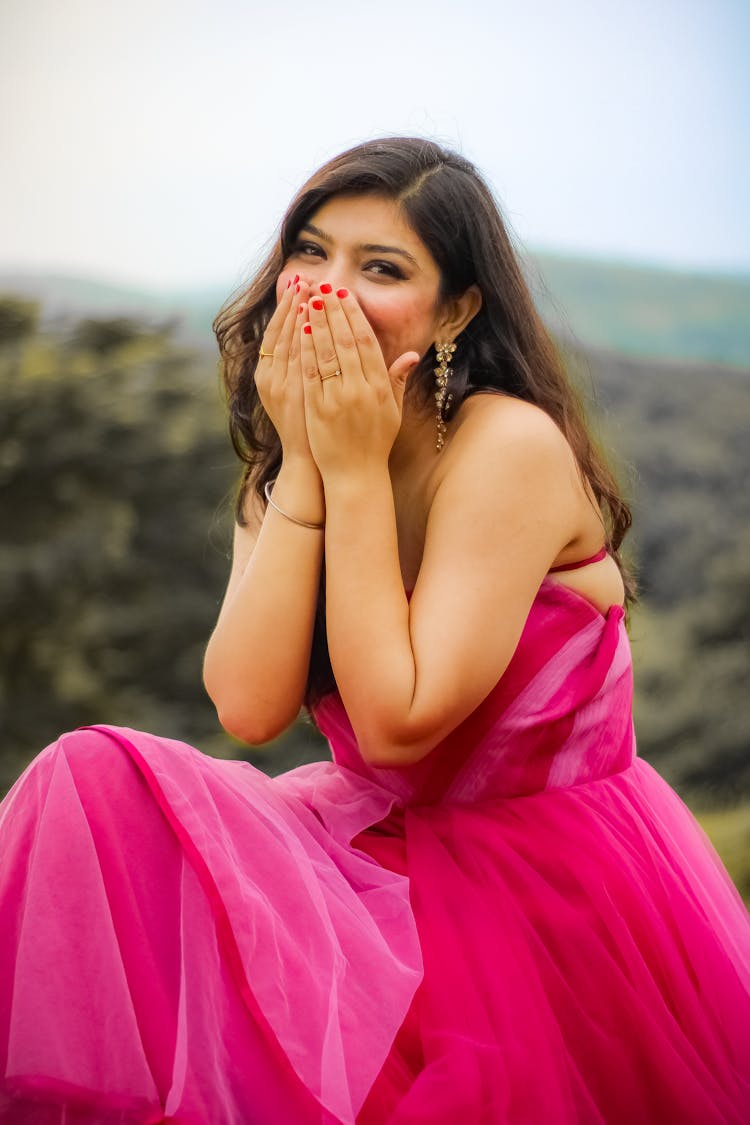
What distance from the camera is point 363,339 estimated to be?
168 centimetres

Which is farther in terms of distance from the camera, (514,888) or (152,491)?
(152,491)

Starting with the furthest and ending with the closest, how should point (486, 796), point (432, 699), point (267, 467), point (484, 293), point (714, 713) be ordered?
point (714, 713) < point (267, 467) < point (484, 293) < point (486, 796) < point (432, 699)

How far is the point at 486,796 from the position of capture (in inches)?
66.5

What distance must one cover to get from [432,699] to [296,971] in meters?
0.36

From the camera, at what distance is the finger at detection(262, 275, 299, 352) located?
5.65ft

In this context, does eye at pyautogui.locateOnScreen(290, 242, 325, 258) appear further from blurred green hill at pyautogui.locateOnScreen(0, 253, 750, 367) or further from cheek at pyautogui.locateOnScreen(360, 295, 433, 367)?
blurred green hill at pyautogui.locateOnScreen(0, 253, 750, 367)

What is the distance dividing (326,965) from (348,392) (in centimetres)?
73

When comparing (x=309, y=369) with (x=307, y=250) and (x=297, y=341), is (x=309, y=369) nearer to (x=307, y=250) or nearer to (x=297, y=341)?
(x=297, y=341)

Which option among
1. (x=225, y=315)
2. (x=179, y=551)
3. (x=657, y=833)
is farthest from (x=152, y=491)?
(x=657, y=833)

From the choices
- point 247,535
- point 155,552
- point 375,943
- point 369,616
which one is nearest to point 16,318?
point 155,552

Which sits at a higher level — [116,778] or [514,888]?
[116,778]

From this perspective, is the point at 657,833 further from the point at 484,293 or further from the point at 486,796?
the point at 484,293

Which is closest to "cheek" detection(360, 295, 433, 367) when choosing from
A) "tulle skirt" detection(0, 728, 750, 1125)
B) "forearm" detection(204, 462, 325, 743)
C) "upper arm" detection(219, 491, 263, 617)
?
"forearm" detection(204, 462, 325, 743)

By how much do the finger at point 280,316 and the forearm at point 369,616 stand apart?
0.24 m
